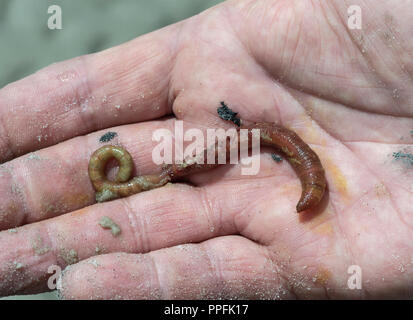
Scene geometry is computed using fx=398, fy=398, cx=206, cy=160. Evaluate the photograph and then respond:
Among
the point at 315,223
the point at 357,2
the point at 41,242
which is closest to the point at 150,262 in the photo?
the point at 41,242

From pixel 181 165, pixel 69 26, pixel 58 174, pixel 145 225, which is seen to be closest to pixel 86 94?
pixel 58 174

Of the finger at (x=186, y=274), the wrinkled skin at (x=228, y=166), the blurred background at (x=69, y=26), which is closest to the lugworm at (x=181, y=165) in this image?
the wrinkled skin at (x=228, y=166)

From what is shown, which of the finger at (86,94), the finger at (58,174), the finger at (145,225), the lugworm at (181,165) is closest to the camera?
the finger at (145,225)

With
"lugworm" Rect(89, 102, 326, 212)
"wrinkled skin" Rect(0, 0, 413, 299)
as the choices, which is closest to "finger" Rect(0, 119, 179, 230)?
"wrinkled skin" Rect(0, 0, 413, 299)

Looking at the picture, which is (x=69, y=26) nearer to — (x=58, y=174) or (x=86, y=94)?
(x=86, y=94)

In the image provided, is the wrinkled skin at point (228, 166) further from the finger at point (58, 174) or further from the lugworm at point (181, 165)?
the lugworm at point (181, 165)

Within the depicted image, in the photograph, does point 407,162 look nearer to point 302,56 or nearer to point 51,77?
point 302,56

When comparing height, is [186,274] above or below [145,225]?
below
